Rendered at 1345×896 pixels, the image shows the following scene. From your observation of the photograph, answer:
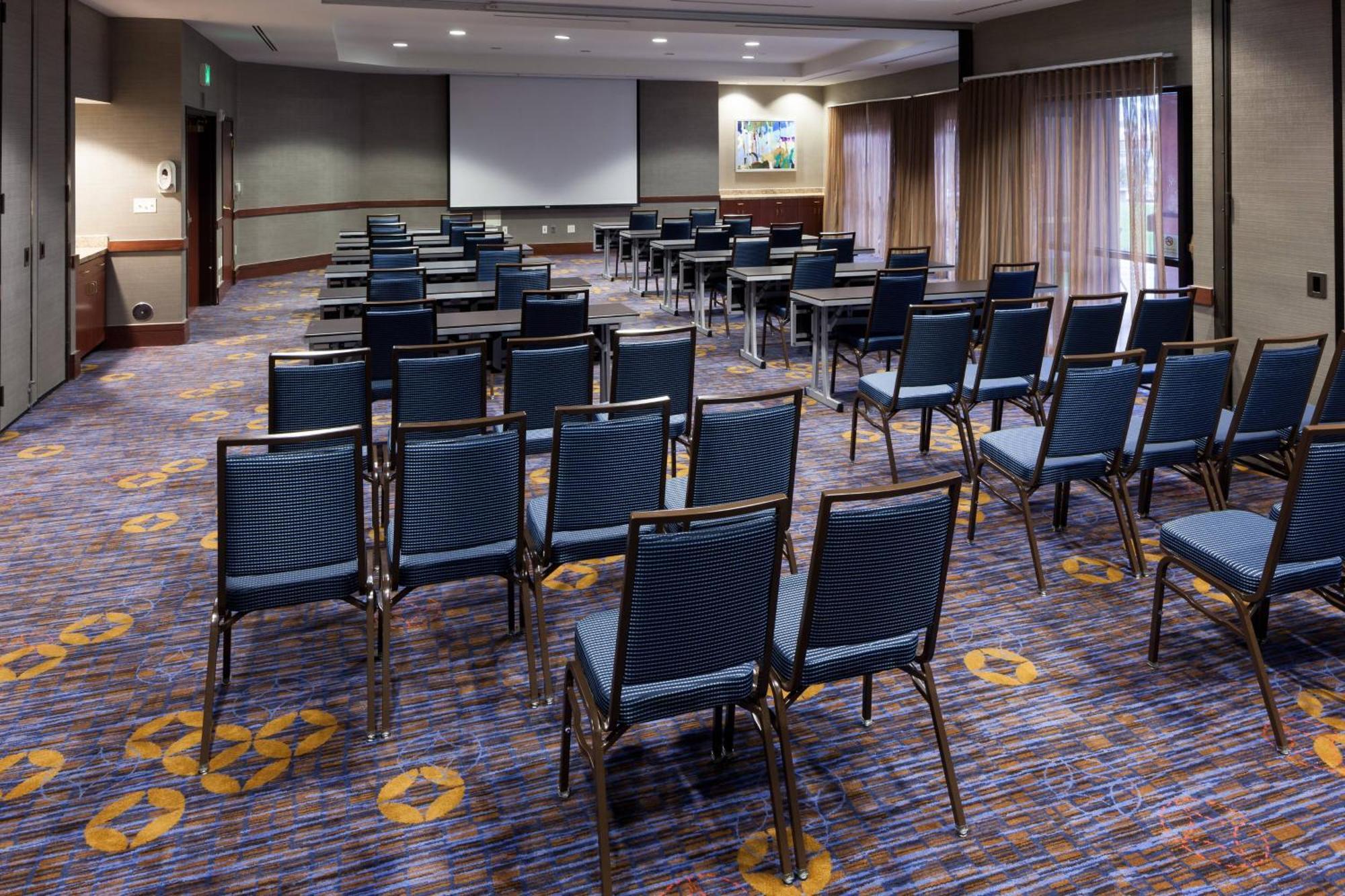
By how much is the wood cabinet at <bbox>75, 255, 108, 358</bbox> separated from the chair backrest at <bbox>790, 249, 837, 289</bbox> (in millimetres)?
6133

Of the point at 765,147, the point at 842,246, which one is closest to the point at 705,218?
the point at 765,147

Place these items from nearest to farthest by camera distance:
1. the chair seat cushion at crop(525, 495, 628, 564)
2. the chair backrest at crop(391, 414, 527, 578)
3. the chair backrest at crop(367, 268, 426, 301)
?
the chair backrest at crop(391, 414, 527, 578)
the chair seat cushion at crop(525, 495, 628, 564)
the chair backrest at crop(367, 268, 426, 301)

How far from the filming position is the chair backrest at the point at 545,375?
457 centimetres

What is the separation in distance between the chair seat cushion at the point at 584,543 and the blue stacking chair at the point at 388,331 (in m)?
2.75

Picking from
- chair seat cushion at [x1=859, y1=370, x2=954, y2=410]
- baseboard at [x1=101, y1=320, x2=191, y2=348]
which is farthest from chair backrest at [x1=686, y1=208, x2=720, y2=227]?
chair seat cushion at [x1=859, y1=370, x2=954, y2=410]

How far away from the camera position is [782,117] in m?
19.6

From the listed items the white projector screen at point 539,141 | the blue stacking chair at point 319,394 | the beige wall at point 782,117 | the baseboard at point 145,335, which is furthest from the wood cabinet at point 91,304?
the beige wall at point 782,117

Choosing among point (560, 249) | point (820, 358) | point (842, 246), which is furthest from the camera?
point (560, 249)

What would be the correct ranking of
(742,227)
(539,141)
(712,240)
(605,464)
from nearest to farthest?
(605,464) < (712,240) < (742,227) < (539,141)

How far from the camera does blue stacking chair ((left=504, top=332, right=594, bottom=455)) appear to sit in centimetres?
457

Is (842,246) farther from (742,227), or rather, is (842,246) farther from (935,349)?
(935,349)

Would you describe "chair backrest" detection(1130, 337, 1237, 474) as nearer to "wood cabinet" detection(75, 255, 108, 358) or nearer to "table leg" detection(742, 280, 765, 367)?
Result: "table leg" detection(742, 280, 765, 367)

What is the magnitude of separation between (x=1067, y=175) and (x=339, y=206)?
1232 cm

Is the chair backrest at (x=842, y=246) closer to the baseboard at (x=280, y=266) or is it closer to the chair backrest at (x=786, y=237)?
the chair backrest at (x=786, y=237)
